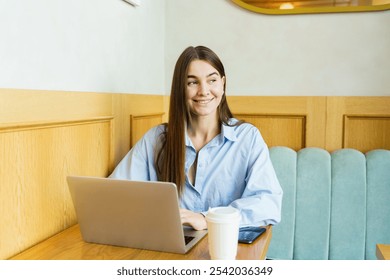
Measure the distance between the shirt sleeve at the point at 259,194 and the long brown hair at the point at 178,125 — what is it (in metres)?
0.16

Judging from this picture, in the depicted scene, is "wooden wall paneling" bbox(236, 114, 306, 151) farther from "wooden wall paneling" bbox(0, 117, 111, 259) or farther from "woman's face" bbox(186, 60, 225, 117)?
"wooden wall paneling" bbox(0, 117, 111, 259)

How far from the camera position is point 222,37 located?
1.87m

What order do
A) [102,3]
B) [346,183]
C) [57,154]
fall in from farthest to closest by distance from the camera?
[346,183], [102,3], [57,154]

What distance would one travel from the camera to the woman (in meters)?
1.32

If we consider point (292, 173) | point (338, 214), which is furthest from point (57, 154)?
point (338, 214)

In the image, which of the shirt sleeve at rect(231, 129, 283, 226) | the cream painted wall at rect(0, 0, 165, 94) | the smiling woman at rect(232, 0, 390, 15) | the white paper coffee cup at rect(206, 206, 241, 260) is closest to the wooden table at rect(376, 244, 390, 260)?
the shirt sleeve at rect(231, 129, 283, 226)

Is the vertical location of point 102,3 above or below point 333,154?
above

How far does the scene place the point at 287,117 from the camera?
182 cm

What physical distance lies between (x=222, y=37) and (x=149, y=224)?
1.15 m

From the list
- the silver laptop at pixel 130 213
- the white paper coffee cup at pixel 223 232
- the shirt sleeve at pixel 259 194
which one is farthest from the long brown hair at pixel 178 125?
the white paper coffee cup at pixel 223 232

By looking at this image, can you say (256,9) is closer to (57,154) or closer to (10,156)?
(57,154)

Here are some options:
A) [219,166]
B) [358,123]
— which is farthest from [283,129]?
[219,166]

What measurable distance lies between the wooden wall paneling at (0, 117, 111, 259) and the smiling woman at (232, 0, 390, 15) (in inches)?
34.3
